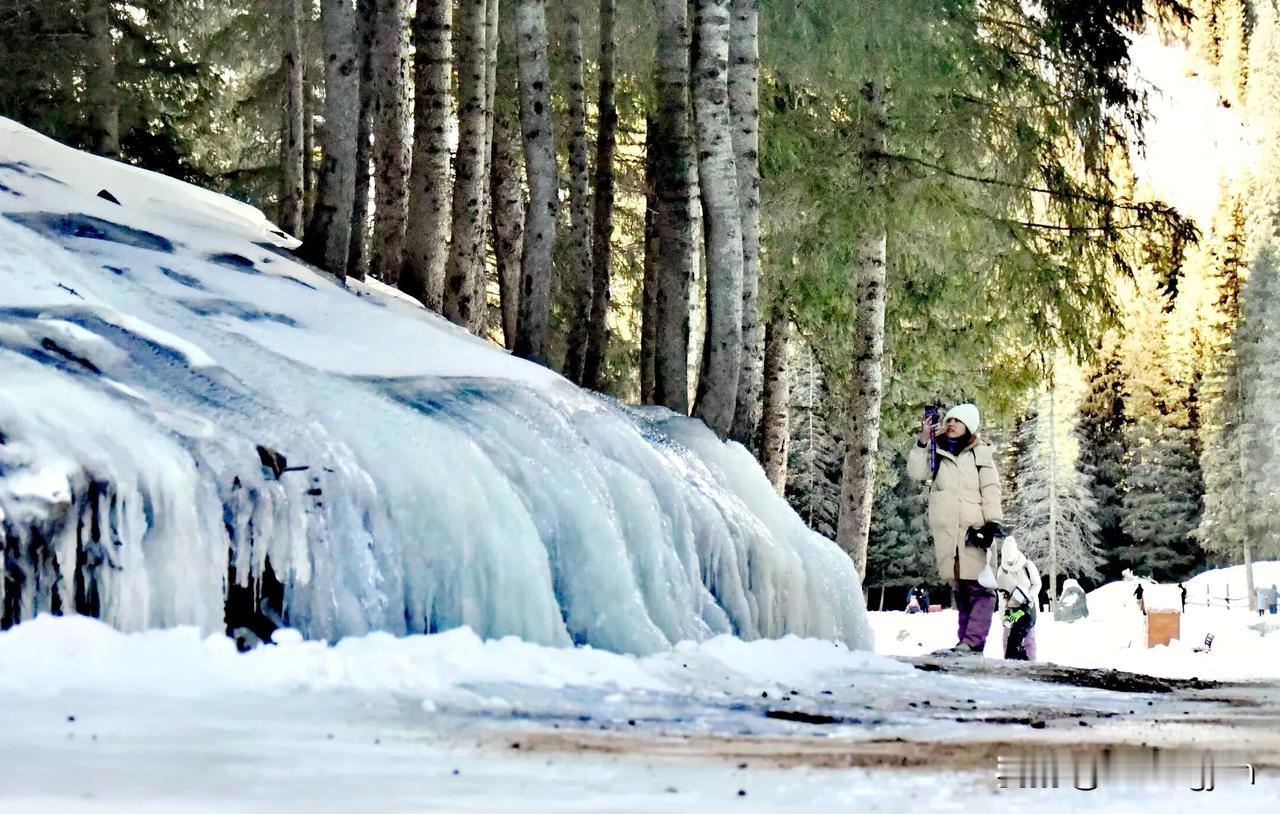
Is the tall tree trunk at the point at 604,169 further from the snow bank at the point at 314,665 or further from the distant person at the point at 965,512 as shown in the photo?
the snow bank at the point at 314,665

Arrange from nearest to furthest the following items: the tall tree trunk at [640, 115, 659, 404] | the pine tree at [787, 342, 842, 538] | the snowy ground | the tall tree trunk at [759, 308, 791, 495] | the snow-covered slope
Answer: the snow-covered slope → the snowy ground → the tall tree trunk at [640, 115, 659, 404] → the tall tree trunk at [759, 308, 791, 495] → the pine tree at [787, 342, 842, 538]

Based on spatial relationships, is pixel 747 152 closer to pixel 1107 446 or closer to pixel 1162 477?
pixel 1162 477

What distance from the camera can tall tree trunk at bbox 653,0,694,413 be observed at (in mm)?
13219

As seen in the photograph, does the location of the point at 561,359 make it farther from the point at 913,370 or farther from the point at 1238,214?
the point at 1238,214

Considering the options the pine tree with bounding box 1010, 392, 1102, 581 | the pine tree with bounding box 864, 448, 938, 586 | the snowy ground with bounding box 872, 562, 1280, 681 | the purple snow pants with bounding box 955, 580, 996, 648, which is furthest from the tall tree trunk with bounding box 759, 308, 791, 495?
the pine tree with bounding box 1010, 392, 1102, 581

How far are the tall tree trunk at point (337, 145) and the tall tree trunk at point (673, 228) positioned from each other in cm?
231

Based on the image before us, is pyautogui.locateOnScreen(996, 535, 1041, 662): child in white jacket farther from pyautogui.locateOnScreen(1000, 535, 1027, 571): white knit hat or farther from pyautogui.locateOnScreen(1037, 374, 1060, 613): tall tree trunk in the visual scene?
pyautogui.locateOnScreen(1037, 374, 1060, 613): tall tree trunk

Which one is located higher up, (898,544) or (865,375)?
(898,544)

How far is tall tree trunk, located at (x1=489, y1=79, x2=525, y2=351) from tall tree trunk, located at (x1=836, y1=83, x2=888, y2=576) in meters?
3.64

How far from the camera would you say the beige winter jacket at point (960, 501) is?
1208 cm

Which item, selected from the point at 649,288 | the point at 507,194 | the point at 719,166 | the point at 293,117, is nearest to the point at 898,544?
the point at 507,194

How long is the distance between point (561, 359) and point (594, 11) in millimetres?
5465

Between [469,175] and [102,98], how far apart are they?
5.03 metres

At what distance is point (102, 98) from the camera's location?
58.6 feet
